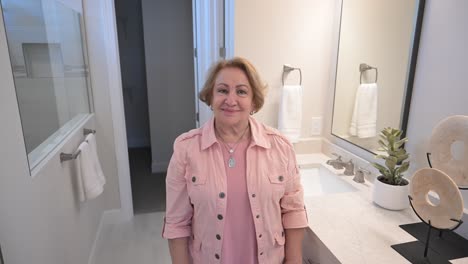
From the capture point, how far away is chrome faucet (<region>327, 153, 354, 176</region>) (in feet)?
5.36

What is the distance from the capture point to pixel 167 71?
143 inches

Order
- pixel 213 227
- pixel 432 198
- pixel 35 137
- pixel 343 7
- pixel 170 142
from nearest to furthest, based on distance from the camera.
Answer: pixel 213 227
pixel 432 198
pixel 35 137
pixel 343 7
pixel 170 142

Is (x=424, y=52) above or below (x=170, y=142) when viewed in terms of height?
above

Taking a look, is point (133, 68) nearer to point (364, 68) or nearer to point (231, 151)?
point (364, 68)

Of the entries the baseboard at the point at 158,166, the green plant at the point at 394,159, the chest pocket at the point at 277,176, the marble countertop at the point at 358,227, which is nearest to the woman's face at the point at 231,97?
the chest pocket at the point at 277,176

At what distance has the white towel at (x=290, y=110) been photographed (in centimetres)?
181

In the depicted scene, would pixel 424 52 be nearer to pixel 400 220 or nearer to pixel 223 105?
pixel 400 220

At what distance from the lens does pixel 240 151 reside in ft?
3.59

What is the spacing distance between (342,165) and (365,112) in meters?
0.32

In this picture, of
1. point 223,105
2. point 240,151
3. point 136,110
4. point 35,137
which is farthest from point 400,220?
point 136,110

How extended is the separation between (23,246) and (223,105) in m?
0.88

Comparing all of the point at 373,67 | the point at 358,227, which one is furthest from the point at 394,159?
the point at 373,67

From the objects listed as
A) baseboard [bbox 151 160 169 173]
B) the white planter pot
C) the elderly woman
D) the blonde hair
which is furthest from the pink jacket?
baseboard [bbox 151 160 169 173]

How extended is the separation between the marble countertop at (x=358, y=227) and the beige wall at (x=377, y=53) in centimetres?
43
